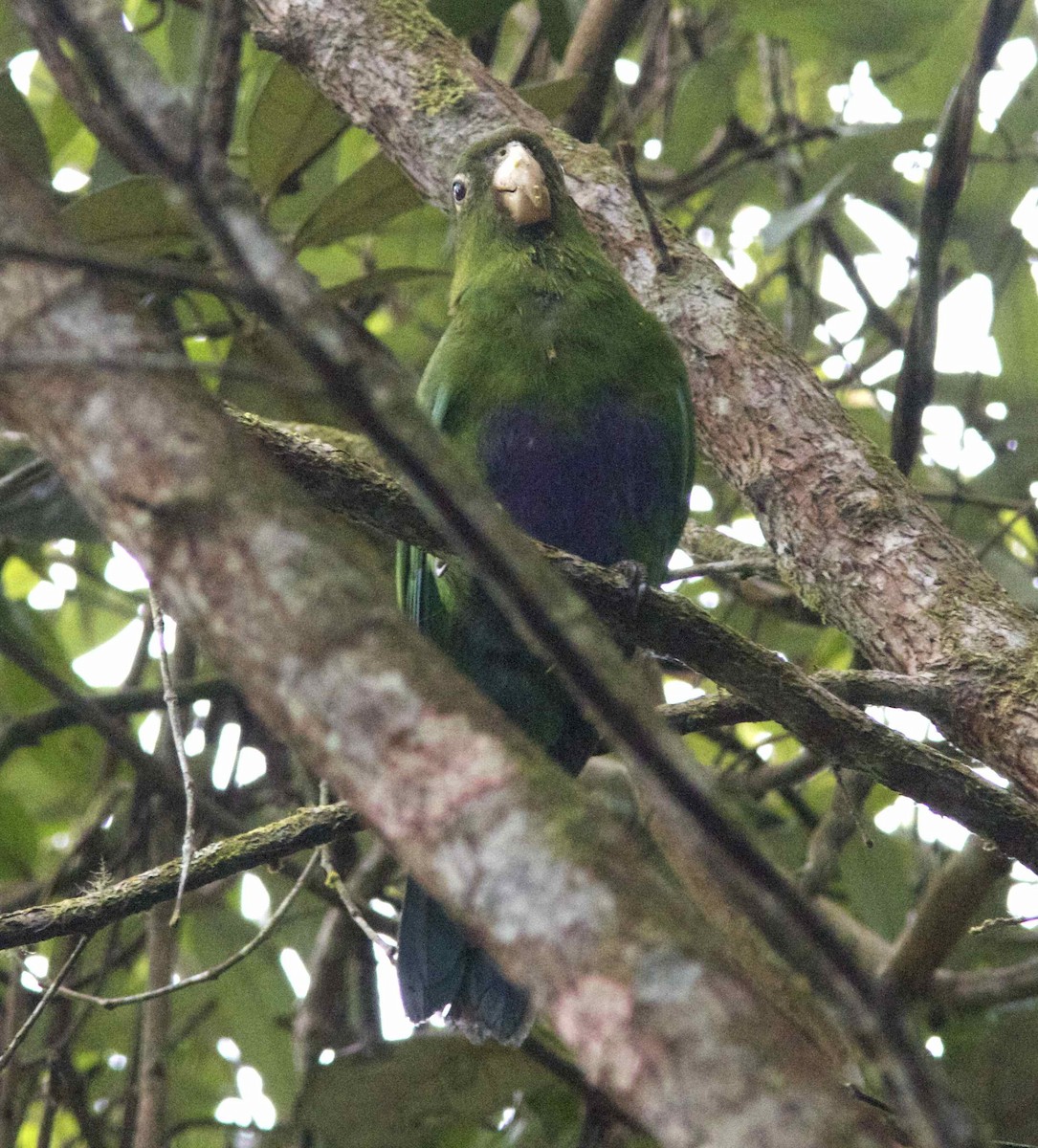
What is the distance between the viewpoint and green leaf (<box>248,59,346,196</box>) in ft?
10.1

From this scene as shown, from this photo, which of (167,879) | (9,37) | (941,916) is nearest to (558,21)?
(9,37)

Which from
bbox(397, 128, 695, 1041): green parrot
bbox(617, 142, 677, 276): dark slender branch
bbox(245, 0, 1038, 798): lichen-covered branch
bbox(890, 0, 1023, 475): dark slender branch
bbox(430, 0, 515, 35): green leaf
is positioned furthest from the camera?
bbox(430, 0, 515, 35): green leaf

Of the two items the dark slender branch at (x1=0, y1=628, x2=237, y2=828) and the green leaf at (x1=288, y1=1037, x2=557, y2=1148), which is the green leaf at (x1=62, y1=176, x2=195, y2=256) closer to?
the dark slender branch at (x1=0, y1=628, x2=237, y2=828)

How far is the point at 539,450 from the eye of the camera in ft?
9.64

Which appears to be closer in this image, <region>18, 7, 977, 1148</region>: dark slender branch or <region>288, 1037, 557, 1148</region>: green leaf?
<region>18, 7, 977, 1148</region>: dark slender branch

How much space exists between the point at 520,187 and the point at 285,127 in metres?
0.55

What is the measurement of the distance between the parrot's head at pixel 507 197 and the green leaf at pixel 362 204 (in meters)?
0.15

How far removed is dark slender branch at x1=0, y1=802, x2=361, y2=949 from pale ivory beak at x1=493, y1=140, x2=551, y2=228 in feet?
4.99

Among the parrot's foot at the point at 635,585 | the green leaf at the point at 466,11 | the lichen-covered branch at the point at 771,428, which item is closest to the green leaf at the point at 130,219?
the lichen-covered branch at the point at 771,428

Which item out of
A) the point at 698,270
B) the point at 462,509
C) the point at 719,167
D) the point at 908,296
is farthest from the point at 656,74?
the point at 462,509

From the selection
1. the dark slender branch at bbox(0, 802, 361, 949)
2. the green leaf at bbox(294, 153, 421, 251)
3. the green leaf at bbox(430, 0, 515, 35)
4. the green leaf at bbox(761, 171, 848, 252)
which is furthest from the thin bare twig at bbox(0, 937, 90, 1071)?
the green leaf at bbox(430, 0, 515, 35)

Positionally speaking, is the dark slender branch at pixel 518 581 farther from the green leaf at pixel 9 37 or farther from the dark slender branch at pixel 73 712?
the dark slender branch at pixel 73 712

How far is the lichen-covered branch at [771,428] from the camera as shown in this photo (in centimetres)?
202

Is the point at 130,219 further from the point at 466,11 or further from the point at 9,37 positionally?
the point at 466,11
